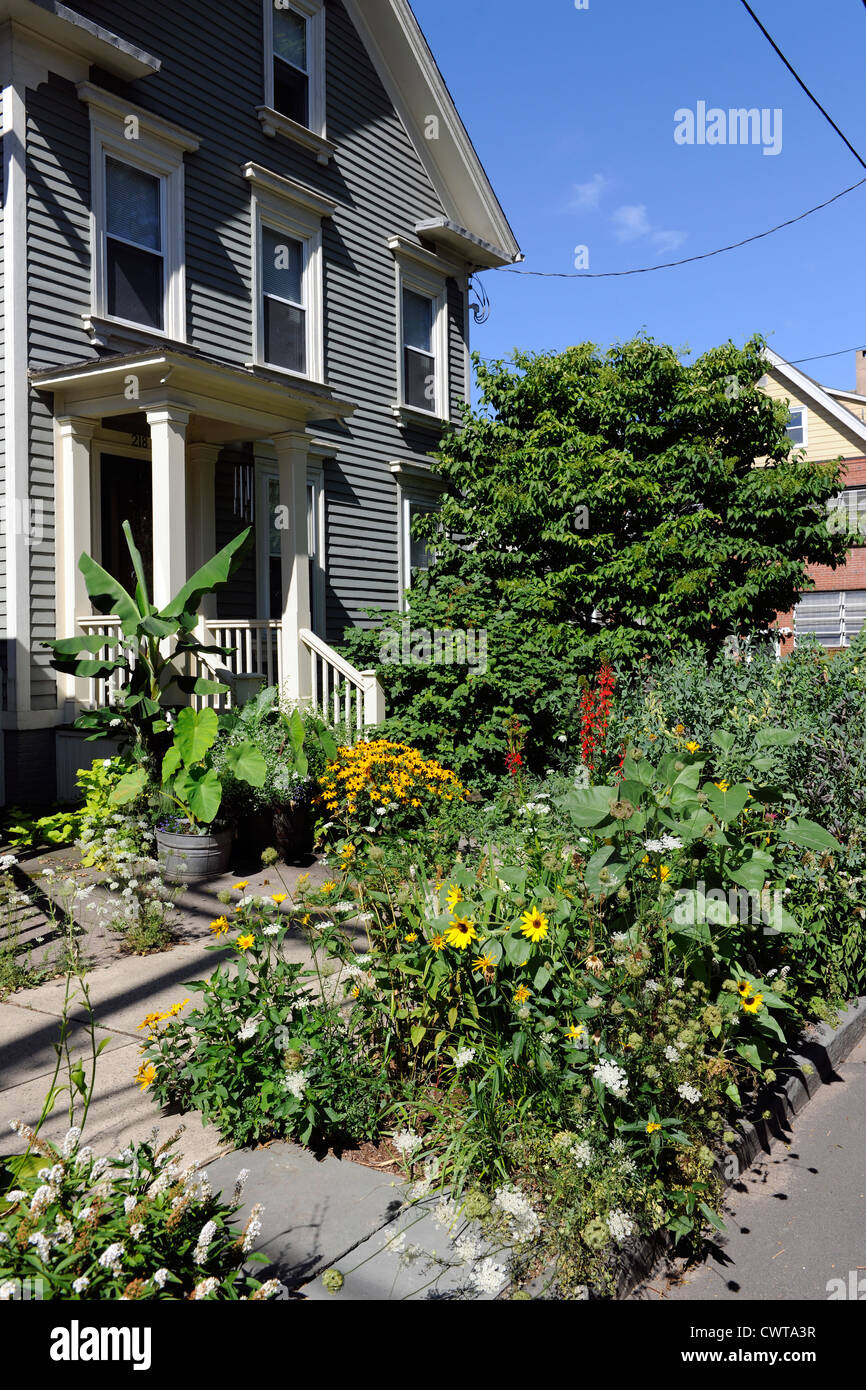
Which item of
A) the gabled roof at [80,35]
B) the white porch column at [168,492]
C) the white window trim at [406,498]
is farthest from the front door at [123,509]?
the white window trim at [406,498]

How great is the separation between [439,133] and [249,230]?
4972 millimetres

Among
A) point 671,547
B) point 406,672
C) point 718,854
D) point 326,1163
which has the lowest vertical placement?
point 326,1163

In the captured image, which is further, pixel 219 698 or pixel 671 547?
pixel 671 547

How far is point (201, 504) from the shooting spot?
1115 cm

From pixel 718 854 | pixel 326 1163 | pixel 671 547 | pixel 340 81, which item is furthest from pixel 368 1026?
pixel 340 81

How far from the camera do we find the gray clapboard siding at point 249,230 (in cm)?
935

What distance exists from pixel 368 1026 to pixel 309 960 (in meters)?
1.69

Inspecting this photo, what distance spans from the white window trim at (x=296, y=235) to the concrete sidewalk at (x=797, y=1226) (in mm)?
10451

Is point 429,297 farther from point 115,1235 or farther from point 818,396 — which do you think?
point 818,396

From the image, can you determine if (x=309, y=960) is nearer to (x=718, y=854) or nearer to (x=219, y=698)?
(x=718, y=854)

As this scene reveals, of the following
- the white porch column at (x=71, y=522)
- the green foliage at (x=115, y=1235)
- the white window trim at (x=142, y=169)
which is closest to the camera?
the green foliage at (x=115, y=1235)

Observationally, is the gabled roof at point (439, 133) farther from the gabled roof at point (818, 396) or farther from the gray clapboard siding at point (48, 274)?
the gabled roof at point (818, 396)

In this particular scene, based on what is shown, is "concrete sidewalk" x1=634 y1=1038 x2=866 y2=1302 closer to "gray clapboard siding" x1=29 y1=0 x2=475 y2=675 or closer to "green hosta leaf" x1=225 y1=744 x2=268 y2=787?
"green hosta leaf" x1=225 y1=744 x2=268 y2=787
